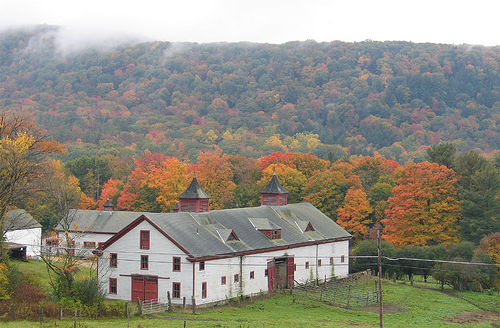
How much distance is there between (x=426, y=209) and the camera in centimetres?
7656

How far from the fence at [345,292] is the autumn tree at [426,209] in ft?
30.3

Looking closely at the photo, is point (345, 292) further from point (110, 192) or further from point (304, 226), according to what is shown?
point (110, 192)

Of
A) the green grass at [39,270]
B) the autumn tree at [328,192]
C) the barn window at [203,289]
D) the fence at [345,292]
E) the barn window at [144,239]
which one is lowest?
the fence at [345,292]

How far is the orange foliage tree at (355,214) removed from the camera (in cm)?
8369

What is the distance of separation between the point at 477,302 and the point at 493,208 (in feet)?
61.0

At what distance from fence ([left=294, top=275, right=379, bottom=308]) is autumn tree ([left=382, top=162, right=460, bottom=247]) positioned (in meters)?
9.22

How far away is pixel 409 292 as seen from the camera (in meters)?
61.8

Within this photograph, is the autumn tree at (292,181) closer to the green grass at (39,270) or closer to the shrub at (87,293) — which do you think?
the green grass at (39,270)

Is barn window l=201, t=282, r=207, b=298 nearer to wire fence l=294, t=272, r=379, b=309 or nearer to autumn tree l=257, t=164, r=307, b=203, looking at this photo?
wire fence l=294, t=272, r=379, b=309

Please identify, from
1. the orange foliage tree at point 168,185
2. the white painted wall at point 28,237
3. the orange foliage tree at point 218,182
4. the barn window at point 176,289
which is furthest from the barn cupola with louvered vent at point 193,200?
the orange foliage tree at point 218,182

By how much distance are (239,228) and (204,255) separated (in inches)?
321

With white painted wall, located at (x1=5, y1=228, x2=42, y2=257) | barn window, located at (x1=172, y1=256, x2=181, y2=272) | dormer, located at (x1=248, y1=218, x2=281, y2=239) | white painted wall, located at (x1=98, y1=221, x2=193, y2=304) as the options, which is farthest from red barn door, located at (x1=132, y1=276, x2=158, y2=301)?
white painted wall, located at (x1=5, y1=228, x2=42, y2=257)

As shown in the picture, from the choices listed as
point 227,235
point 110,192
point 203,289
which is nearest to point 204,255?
point 203,289

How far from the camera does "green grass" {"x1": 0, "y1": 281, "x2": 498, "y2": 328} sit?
44.0 metres
